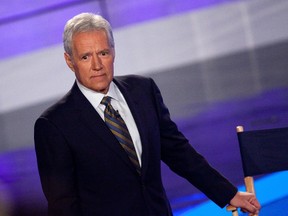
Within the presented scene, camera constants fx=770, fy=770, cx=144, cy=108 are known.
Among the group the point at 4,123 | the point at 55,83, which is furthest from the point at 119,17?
the point at 4,123

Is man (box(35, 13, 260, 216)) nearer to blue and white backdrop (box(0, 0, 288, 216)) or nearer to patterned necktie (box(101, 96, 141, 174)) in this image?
patterned necktie (box(101, 96, 141, 174))

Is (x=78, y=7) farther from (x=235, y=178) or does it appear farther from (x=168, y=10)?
(x=235, y=178)

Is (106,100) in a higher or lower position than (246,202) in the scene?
higher

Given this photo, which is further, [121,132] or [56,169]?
[121,132]

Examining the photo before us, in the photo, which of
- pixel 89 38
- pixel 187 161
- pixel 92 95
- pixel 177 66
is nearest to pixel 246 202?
pixel 187 161

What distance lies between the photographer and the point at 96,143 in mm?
2594

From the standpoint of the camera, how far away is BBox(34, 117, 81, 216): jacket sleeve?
8.25ft

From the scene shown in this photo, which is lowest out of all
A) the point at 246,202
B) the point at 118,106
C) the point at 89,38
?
the point at 246,202

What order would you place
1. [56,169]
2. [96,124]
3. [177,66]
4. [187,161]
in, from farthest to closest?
[177,66] → [187,161] → [96,124] → [56,169]

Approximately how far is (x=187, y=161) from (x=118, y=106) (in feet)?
1.13

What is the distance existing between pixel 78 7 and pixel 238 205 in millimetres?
3091

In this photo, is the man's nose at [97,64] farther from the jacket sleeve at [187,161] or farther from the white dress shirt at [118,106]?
the jacket sleeve at [187,161]

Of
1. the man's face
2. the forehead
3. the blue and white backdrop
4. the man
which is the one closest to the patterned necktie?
the man

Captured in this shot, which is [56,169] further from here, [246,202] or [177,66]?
[177,66]
